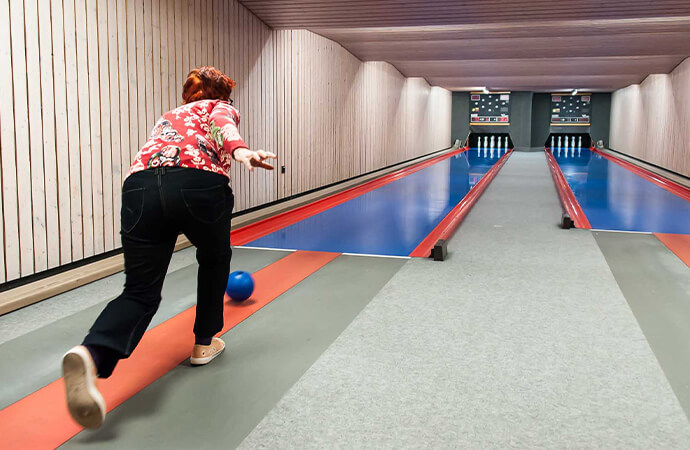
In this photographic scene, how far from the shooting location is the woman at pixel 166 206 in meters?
2.05

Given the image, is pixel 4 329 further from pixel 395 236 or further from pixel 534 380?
pixel 395 236

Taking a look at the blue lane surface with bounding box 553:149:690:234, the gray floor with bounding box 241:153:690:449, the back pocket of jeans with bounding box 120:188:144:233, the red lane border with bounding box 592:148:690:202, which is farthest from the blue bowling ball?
the red lane border with bounding box 592:148:690:202

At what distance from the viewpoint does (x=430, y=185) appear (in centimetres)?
1041

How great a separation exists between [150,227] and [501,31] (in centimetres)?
716

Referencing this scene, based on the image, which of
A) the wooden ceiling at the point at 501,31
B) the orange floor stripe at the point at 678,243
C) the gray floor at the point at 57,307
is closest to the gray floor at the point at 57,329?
the gray floor at the point at 57,307

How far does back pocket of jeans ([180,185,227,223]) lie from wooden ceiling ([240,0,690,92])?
442 cm

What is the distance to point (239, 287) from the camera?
3354 mm

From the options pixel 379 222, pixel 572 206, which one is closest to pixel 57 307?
pixel 379 222

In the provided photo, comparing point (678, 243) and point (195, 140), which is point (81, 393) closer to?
point (195, 140)

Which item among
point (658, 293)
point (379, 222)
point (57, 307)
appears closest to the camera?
point (57, 307)

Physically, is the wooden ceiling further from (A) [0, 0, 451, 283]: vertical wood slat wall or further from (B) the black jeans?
(B) the black jeans

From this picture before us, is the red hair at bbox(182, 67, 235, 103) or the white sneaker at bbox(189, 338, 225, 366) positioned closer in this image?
the red hair at bbox(182, 67, 235, 103)

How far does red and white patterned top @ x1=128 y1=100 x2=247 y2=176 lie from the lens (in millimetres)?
2162

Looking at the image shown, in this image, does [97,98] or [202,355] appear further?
[97,98]
